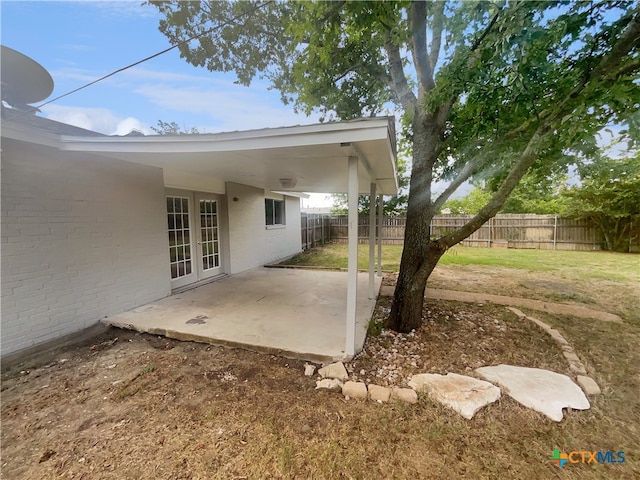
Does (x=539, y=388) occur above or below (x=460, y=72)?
below

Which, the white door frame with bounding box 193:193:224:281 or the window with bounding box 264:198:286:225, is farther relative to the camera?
the window with bounding box 264:198:286:225

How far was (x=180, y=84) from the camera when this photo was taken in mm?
7406

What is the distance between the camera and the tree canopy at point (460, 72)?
244cm

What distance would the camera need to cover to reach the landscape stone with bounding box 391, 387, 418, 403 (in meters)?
2.40

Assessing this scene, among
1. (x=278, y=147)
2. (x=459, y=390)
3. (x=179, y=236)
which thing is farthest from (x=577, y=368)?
(x=179, y=236)

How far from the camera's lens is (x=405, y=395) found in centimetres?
244

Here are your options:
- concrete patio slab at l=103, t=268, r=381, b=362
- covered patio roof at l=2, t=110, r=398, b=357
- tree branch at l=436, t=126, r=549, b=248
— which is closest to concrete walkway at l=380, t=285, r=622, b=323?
concrete patio slab at l=103, t=268, r=381, b=362

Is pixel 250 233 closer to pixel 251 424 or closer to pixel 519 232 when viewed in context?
pixel 251 424

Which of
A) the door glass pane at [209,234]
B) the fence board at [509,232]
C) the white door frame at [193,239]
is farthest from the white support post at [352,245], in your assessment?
the fence board at [509,232]

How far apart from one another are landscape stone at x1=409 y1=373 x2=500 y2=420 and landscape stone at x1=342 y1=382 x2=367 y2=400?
490mm

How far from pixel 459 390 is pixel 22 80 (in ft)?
20.0

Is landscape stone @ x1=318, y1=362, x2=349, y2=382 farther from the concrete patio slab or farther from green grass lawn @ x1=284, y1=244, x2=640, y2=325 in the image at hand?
green grass lawn @ x1=284, y1=244, x2=640, y2=325

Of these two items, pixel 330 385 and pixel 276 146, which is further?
pixel 276 146

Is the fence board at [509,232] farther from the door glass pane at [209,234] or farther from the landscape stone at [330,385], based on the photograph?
the landscape stone at [330,385]
